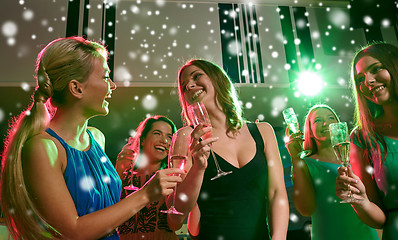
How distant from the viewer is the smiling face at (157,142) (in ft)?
7.54

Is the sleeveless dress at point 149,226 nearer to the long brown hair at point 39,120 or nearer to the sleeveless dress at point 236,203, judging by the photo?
the sleeveless dress at point 236,203

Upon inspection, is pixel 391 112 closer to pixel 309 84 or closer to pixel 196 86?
pixel 196 86

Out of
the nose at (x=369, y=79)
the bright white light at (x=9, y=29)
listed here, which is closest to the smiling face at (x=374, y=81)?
the nose at (x=369, y=79)

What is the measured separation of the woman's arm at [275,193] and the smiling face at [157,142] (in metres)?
1.12

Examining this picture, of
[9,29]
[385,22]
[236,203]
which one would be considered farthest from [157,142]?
[385,22]

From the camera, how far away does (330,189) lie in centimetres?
196

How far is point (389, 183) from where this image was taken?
47.0 inches

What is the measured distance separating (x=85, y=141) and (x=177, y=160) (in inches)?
18.4

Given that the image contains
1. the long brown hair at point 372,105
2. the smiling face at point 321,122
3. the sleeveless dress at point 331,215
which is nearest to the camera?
the long brown hair at point 372,105

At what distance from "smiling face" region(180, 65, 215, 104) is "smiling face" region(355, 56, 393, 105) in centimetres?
74

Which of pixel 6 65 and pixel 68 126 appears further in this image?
pixel 6 65

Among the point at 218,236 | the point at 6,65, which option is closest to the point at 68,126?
the point at 218,236

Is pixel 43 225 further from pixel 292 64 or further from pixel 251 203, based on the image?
pixel 292 64

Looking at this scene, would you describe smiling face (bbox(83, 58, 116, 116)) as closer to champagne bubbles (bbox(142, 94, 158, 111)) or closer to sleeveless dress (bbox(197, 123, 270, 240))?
sleeveless dress (bbox(197, 123, 270, 240))
